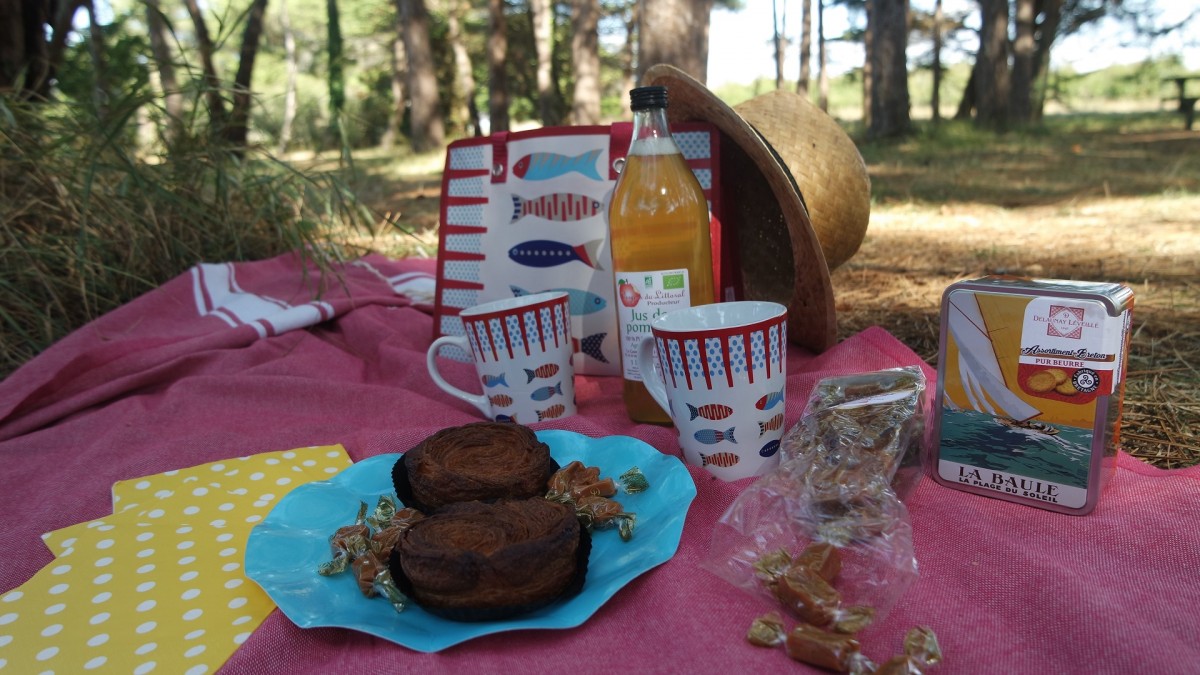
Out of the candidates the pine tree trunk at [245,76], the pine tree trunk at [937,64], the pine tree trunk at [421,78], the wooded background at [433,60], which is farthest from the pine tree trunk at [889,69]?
the pine tree trunk at [421,78]

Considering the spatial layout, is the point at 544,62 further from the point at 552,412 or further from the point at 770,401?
the point at 770,401

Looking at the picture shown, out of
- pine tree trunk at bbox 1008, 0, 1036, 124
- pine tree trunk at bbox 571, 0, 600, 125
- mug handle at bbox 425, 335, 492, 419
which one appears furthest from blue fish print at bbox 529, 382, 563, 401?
pine tree trunk at bbox 1008, 0, 1036, 124

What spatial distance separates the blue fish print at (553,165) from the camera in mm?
1646

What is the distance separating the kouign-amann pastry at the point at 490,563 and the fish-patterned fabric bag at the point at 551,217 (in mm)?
832

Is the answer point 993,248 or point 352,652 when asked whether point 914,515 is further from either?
point 993,248

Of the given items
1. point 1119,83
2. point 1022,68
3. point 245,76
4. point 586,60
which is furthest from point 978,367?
point 1119,83

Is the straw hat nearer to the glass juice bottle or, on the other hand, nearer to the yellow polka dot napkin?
the glass juice bottle

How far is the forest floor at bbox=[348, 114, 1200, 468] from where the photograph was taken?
1561 millimetres

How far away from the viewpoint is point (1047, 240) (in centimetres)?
303

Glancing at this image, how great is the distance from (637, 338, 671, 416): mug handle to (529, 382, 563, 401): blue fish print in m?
0.24

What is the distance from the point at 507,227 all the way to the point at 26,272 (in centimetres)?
128

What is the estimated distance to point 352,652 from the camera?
818 millimetres

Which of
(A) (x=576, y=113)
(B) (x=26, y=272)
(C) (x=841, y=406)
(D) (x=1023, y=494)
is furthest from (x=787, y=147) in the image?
(A) (x=576, y=113)

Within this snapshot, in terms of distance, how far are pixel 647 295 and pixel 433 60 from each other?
43.1 ft
